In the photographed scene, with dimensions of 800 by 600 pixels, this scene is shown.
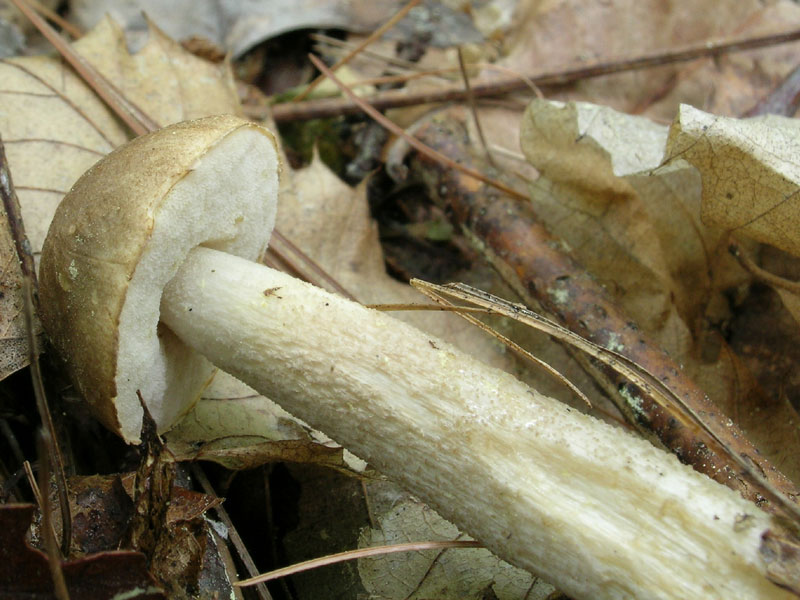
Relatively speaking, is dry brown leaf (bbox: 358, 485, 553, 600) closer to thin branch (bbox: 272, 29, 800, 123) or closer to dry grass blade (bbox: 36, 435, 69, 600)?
dry grass blade (bbox: 36, 435, 69, 600)

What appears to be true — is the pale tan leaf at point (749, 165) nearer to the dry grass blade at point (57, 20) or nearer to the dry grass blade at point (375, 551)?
the dry grass blade at point (375, 551)

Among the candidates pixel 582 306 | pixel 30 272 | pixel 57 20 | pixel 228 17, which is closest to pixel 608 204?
pixel 582 306

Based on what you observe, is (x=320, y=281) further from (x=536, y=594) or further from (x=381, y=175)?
(x=536, y=594)

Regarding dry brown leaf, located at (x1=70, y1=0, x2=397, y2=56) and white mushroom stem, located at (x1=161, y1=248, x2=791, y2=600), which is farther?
dry brown leaf, located at (x1=70, y1=0, x2=397, y2=56)

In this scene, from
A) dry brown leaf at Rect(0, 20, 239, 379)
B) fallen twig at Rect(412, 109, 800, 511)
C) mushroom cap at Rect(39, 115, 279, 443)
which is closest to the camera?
mushroom cap at Rect(39, 115, 279, 443)

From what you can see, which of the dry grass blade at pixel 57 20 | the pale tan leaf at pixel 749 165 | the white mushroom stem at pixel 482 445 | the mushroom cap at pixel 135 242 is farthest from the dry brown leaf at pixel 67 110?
the pale tan leaf at pixel 749 165

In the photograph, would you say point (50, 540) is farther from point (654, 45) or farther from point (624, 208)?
point (654, 45)

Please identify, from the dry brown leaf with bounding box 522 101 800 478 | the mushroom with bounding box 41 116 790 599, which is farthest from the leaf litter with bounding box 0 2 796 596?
the mushroom with bounding box 41 116 790 599

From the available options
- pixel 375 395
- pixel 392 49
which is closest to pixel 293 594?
pixel 375 395

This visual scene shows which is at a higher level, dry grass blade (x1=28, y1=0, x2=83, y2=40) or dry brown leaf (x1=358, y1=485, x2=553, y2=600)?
dry grass blade (x1=28, y1=0, x2=83, y2=40)
